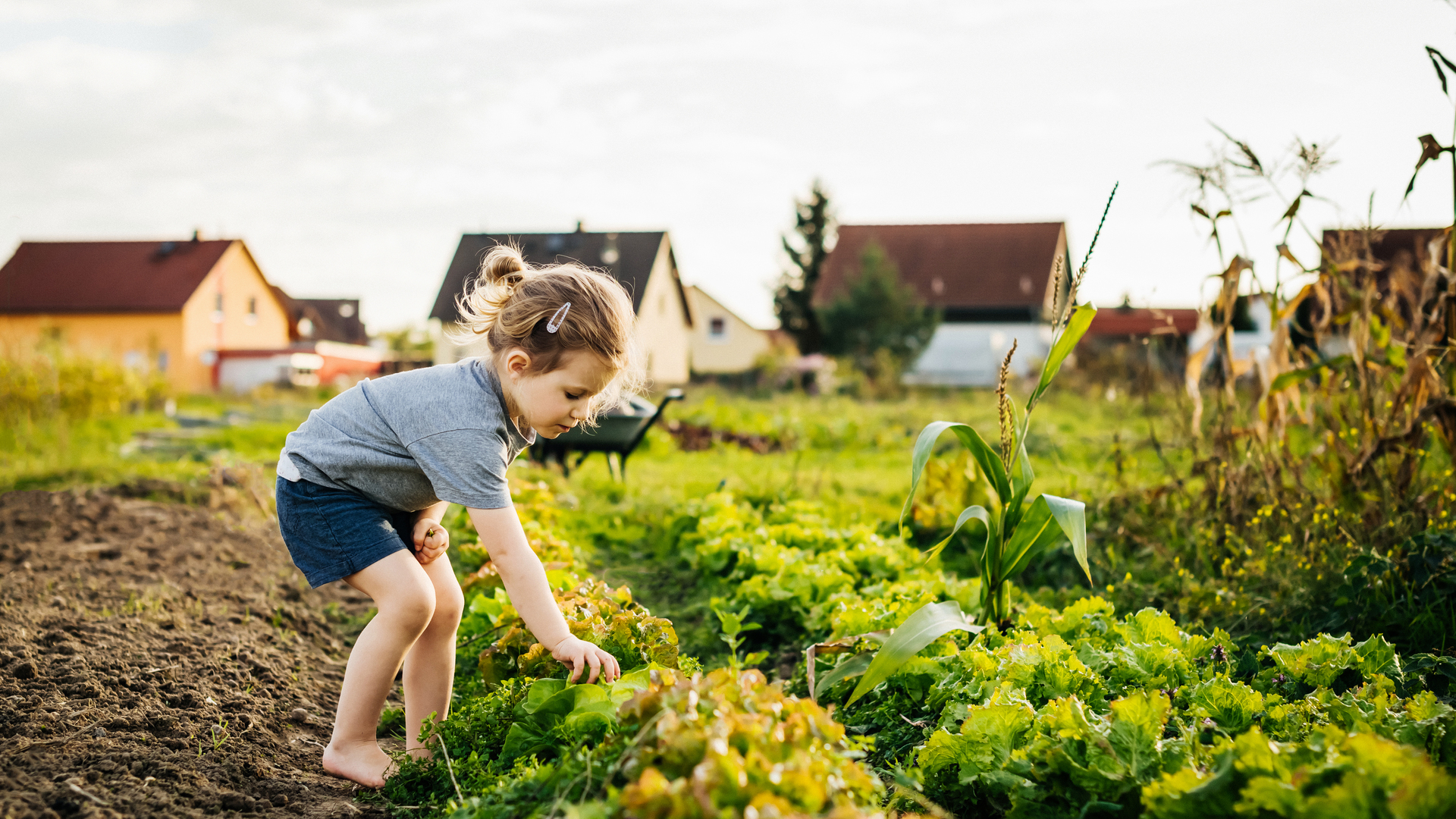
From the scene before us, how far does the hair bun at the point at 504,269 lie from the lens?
7.64 feet

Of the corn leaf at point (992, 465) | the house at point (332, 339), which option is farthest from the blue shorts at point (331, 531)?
the house at point (332, 339)

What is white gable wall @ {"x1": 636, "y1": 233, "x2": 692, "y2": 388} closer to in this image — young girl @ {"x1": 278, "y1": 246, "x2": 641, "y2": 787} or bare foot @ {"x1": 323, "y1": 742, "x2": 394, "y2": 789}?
young girl @ {"x1": 278, "y1": 246, "x2": 641, "y2": 787}

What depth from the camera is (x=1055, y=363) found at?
8.13ft

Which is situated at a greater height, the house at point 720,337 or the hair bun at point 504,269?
the hair bun at point 504,269

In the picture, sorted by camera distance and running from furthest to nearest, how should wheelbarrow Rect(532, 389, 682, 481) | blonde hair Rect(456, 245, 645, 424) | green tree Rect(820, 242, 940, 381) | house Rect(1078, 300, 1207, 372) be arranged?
1. green tree Rect(820, 242, 940, 381)
2. wheelbarrow Rect(532, 389, 682, 481)
3. house Rect(1078, 300, 1207, 372)
4. blonde hair Rect(456, 245, 645, 424)

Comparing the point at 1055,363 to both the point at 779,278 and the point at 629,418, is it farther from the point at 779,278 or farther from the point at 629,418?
the point at 779,278

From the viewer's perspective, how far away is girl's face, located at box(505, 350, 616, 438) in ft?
7.04

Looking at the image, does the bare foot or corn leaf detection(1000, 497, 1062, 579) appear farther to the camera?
corn leaf detection(1000, 497, 1062, 579)

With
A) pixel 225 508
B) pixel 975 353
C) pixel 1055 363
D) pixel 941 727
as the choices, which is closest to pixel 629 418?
pixel 225 508

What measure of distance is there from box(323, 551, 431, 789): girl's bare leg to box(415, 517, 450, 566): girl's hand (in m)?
0.16

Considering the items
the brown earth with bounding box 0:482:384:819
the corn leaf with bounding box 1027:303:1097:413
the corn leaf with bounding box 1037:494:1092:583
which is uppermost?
the corn leaf with bounding box 1027:303:1097:413

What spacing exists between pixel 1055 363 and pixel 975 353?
30.4 meters

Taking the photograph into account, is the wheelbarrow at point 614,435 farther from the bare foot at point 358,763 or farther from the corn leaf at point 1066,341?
the bare foot at point 358,763

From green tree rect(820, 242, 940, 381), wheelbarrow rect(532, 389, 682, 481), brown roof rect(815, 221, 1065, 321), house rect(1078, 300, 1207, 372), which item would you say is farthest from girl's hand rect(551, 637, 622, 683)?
brown roof rect(815, 221, 1065, 321)
